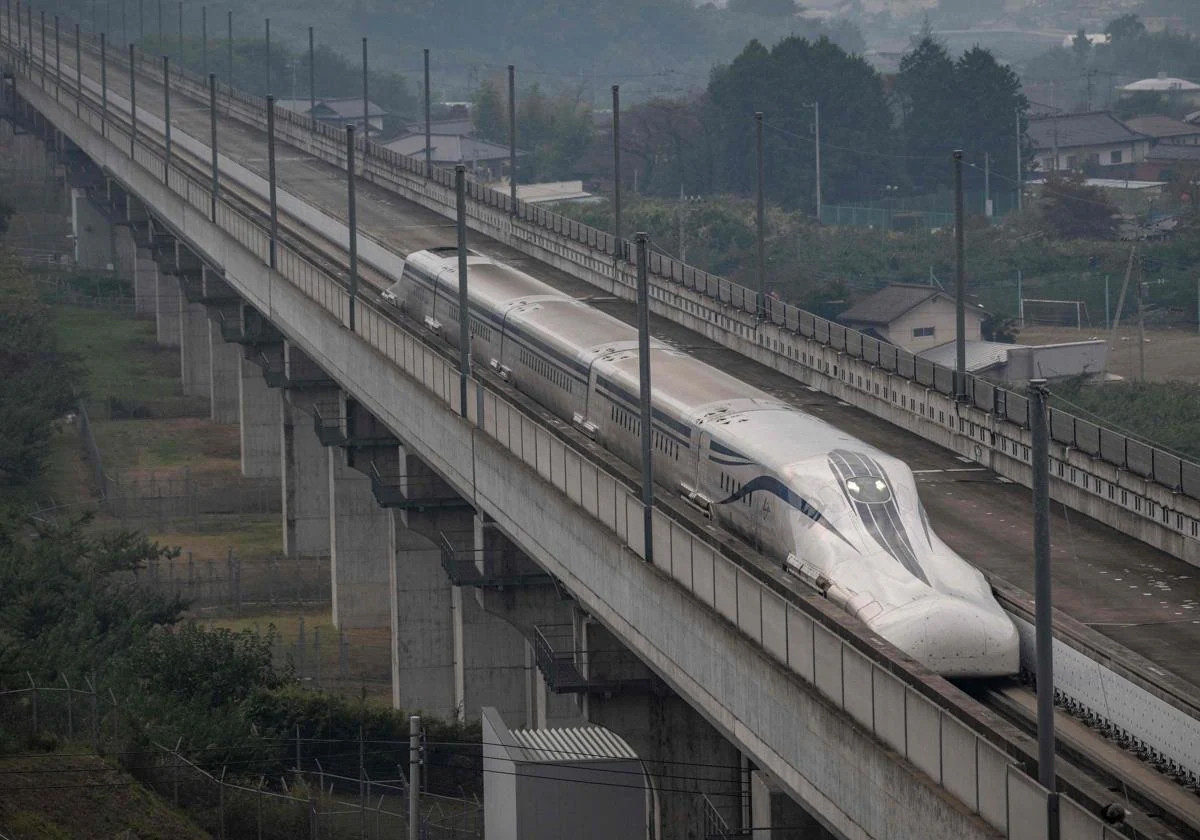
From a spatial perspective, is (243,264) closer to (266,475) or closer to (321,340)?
(321,340)

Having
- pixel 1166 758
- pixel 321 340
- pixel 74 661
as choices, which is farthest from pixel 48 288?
pixel 1166 758

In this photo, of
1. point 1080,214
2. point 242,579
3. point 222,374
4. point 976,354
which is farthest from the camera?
point 1080,214

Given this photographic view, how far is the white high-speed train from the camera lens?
31.4 meters

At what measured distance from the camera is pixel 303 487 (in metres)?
83.6

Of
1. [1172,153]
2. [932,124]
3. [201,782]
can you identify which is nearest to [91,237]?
[932,124]

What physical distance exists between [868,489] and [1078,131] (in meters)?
147

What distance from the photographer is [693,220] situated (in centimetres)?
14050

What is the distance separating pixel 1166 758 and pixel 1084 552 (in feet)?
38.9

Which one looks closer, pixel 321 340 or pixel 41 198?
pixel 321 340

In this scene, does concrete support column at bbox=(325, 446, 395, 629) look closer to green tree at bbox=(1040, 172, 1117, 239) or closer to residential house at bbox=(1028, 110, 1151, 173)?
green tree at bbox=(1040, 172, 1117, 239)

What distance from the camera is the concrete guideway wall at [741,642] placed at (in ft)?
81.8

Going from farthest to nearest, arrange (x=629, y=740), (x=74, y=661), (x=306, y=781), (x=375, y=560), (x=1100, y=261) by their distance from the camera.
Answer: (x=1100, y=261) → (x=375, y=560) → (x=74, y=661) → (x=306, y=781) → (x=629, y=740)

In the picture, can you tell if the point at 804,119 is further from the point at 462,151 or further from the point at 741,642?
the point at 741,642

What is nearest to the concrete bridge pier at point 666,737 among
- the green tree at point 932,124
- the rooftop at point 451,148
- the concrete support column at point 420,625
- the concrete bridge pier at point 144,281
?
the concrete support column at point 420,625
